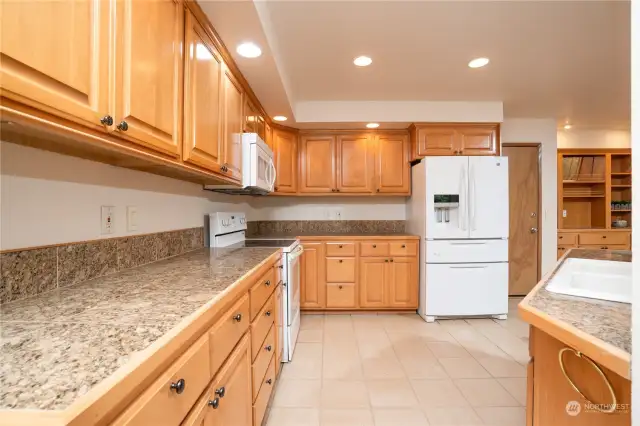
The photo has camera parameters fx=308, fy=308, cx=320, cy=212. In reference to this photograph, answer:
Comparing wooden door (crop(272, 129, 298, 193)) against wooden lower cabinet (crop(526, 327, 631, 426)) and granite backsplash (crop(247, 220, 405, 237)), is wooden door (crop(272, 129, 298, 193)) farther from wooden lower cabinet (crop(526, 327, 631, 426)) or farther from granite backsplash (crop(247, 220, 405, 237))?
wooden lower cabinet (crop(526, 327, 631, 426))

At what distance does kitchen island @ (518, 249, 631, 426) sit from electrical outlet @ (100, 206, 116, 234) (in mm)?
1564

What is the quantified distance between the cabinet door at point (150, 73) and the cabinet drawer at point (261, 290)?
0.71 m

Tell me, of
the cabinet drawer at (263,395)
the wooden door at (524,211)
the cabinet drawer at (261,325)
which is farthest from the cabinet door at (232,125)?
the wooden door at (524,211)

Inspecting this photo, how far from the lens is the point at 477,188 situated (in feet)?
10.1

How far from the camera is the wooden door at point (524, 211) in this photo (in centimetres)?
389

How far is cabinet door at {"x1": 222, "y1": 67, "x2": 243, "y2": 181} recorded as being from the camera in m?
1.81

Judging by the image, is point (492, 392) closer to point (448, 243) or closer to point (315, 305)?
point (448, 243)

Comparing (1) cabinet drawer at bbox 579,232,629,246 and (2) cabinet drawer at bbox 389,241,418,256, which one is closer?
(2) cabinet drawer at bbox 389,241,418,256

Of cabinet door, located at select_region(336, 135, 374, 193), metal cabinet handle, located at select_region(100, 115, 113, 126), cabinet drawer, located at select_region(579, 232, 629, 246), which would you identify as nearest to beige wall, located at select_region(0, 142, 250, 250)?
metal cabinet handle, located at select_region(100, 115, 113, 126)

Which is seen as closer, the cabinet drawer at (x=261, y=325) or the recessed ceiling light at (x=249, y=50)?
the cabinet drawer at (x=261, y=325)

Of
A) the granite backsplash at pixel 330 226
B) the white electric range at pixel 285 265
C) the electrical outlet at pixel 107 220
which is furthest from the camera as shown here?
the granite backsplash at pixel 330 226

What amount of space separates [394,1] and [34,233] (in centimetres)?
198

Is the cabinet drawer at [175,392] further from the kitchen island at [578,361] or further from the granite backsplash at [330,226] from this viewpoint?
the granite backsplash at [330,226]

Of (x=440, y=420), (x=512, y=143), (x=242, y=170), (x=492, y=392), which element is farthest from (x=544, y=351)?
(x=512, y=143)
